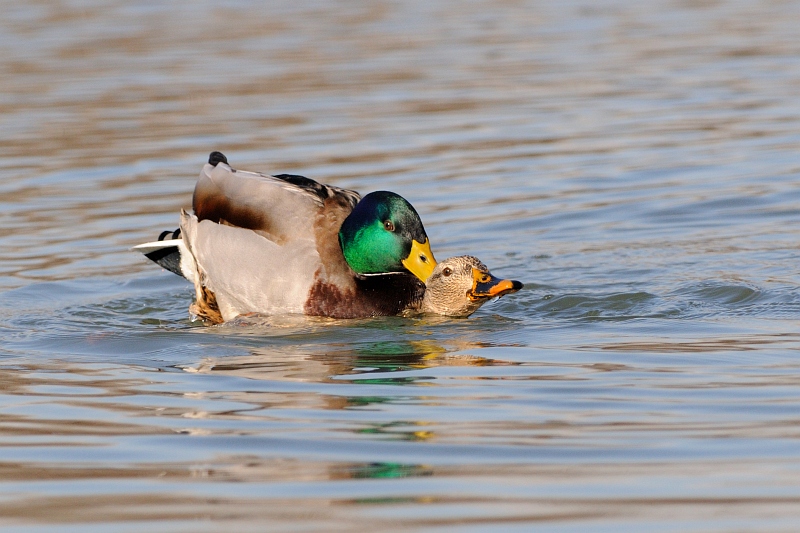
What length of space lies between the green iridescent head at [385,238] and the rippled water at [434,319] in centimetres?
35

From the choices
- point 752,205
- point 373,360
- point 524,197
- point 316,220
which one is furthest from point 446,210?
point 373,360

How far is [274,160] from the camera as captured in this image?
12.8 m

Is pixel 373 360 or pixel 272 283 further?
pixel 272 283

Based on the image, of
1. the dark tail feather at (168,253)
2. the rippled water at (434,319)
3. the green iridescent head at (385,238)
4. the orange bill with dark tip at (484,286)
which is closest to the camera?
the rippled water at (434,319)

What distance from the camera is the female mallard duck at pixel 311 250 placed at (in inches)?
309

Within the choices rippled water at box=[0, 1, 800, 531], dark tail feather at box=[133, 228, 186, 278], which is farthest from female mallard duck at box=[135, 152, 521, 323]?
dark tail feather at box=[133, 228, 186, 278]

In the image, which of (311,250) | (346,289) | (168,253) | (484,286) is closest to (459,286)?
(484,286)

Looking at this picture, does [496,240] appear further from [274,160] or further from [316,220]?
[274,160]

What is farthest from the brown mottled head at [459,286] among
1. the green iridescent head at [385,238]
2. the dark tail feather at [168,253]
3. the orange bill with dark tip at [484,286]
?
the dark tail feather at [168,253]

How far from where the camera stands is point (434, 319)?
788cm

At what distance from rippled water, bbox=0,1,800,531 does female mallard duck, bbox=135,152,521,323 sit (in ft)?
0.61

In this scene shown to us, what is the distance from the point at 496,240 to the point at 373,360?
3.36 meters

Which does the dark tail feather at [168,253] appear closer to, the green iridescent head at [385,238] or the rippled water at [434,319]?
the rippled water at [434,319]

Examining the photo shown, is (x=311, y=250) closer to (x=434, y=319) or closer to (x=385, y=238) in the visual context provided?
(x=385, y=238)
